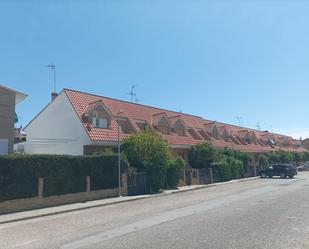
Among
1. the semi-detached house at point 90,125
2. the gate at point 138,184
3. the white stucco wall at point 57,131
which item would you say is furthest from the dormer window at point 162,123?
the gate at point 138,184

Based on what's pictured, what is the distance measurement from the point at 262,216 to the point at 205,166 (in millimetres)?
21772

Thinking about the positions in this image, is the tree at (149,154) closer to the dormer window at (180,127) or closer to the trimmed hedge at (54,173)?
the trimmed hedge at (54,173)

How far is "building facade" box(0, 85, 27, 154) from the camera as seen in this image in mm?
19188

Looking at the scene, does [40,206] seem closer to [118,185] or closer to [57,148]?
[118,185]

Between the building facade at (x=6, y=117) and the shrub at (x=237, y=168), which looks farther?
the shrub at (x=237, y=168)

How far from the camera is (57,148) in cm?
2744

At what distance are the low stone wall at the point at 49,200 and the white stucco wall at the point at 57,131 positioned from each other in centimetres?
543

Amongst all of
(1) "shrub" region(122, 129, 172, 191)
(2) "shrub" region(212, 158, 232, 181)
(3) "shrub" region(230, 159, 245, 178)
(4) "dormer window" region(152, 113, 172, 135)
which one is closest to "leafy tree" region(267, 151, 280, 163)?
(3) "shrub" region(230, 159, 245, 178)

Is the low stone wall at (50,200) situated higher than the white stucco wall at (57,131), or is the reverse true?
the white stucco wall at (57,131)

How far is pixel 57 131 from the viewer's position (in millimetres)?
27672

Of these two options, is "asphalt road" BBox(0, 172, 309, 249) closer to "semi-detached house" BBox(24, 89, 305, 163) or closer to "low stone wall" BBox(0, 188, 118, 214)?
"low stone wall" BBox(0, 188, 118, 214)

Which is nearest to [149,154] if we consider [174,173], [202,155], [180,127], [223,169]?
[174,173]

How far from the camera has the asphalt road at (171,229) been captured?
830 cm

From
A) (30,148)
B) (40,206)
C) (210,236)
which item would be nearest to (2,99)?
(40,206)
